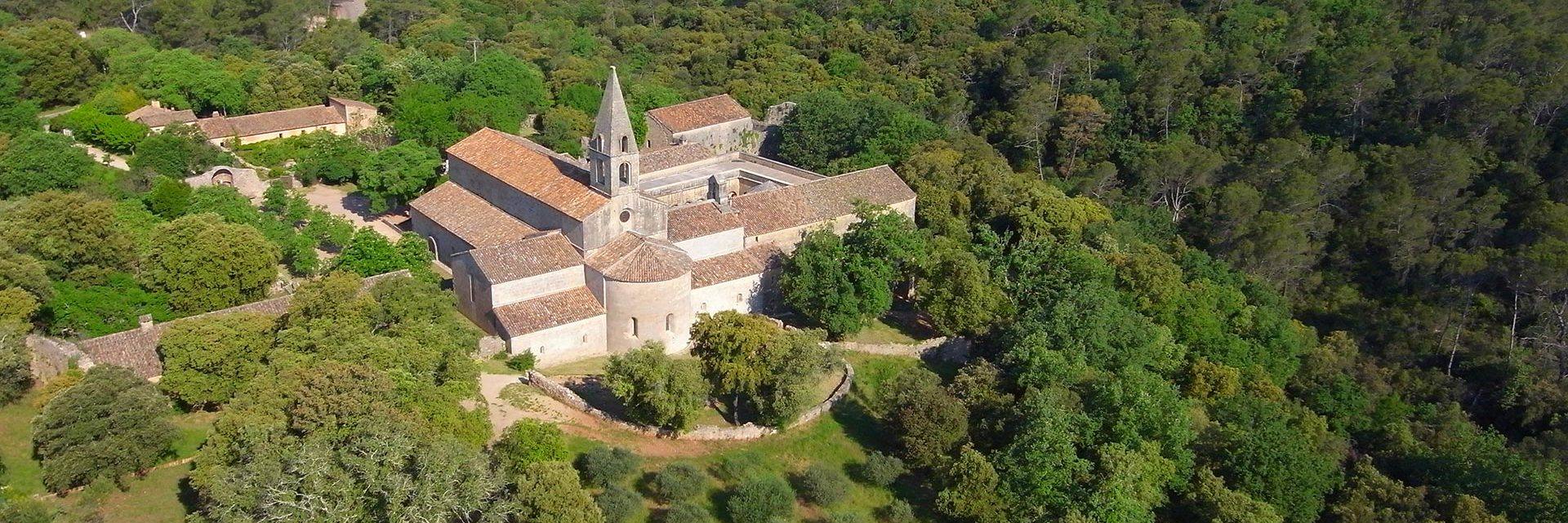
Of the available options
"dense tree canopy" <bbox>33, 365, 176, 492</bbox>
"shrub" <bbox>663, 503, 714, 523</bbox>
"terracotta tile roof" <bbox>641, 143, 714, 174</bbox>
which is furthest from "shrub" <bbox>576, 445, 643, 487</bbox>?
"terracotta tile roof" <bbox>641, 143, 714, 174</bbox>

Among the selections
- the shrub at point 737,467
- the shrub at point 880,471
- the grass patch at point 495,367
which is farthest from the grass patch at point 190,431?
the shrub at point 880,471

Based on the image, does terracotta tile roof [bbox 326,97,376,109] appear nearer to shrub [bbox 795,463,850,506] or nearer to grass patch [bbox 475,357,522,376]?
grass patch [bbox 475,357,522,376]

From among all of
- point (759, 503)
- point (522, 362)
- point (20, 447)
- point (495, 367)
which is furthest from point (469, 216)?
point (759, 503)

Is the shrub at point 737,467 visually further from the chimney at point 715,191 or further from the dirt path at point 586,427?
the chimney at point 715,191

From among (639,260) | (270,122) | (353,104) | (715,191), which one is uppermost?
(639,260)

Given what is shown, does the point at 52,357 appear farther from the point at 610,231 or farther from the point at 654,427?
the point at 654,427

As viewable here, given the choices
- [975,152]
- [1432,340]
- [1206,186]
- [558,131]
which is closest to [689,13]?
[558,131]
